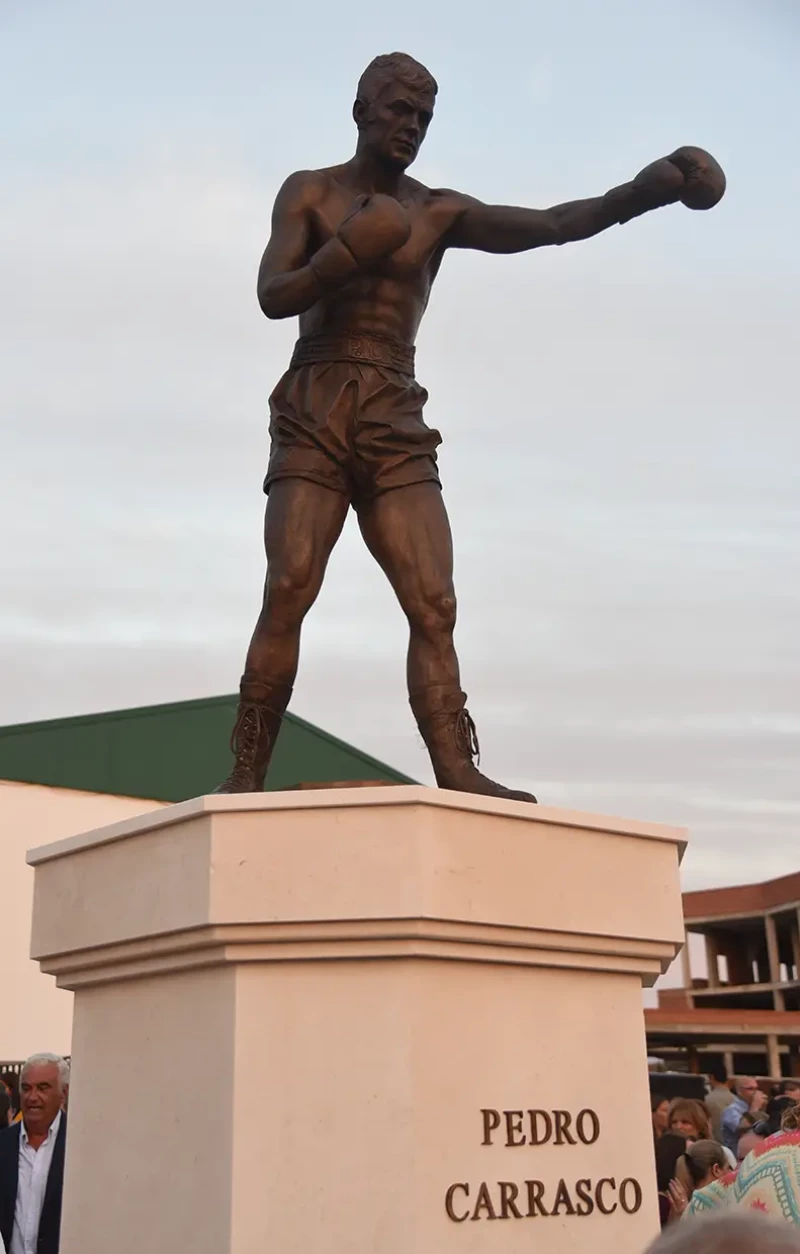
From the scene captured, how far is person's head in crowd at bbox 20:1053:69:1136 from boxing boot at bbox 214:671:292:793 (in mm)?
2066

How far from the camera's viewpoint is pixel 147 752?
747 inches

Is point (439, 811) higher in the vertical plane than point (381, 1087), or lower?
higher

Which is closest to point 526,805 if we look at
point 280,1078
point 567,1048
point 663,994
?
point 567,1048

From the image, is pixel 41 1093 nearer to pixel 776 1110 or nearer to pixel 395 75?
pixel 395 75

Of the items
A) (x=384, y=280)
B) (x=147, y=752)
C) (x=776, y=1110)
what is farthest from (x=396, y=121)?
(x=147, y=752)

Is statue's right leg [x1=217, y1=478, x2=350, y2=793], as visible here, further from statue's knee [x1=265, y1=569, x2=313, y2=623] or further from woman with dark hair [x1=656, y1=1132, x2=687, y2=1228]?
woman with dark hair [x1=656, y1=1132, x2=687, y2=1228]

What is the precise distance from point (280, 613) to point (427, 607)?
1.36ft

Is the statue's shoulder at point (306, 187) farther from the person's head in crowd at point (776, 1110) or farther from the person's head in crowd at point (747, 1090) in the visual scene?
the person's head in crowd at point (747, 1090)

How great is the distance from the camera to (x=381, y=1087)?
3.34 m

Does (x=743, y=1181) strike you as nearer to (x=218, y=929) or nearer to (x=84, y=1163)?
(x=218, y=929)

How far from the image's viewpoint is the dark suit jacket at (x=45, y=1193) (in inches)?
203

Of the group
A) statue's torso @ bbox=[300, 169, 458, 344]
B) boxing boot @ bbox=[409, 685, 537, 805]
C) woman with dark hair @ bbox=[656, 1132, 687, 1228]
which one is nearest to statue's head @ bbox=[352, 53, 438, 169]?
statue's torso @ bbox=[300, 169, 458, 344]

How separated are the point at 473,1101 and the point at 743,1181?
687mm

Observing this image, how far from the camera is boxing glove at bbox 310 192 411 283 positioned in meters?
3.95
